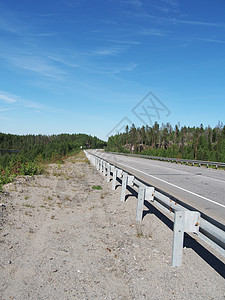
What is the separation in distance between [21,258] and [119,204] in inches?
174

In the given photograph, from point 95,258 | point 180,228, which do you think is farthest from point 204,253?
point 95,258

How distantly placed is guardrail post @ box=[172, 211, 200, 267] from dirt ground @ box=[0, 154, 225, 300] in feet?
0.70

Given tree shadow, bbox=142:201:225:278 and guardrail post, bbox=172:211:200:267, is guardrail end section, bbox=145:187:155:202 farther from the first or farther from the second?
guardrail post, bbox=172:211:200:267

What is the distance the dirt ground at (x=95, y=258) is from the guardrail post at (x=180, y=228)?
21 cm

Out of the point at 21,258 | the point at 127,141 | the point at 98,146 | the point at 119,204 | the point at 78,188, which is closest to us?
the point at 21,258

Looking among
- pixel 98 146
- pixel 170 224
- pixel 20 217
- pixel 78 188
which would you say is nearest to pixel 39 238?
pixel 20 217

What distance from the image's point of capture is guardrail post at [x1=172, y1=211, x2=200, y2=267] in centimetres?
398

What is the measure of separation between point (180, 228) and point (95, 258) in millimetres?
1758

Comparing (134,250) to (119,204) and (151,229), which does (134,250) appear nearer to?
(151,229)

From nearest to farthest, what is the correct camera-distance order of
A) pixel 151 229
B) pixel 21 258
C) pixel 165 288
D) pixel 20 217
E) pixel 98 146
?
1. pixel 165 288
2. pixel 21 258
3. pixel 151 229
4. pixel 20 217
5. pixel 98 146

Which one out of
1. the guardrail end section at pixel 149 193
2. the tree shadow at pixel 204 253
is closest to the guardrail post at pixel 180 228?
the tree shadow at pixel 204 253

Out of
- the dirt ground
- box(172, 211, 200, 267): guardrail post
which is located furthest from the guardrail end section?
box(172, 211, 200, 267): guardrail post

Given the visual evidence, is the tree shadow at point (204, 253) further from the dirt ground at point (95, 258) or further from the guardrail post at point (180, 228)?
the guardrail post at point (180, 228)

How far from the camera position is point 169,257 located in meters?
4.40
